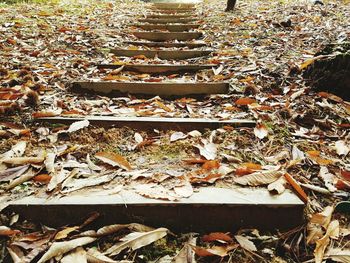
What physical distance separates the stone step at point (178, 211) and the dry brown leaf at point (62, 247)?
0.11m

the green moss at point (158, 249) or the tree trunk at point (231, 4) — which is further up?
the tree trunk at point (231, 4)

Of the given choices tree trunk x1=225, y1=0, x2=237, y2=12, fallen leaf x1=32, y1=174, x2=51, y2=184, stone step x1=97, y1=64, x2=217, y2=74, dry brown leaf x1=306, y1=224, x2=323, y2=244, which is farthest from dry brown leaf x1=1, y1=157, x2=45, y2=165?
tree trunk x1=225, y1=0, x2=237, y2=12

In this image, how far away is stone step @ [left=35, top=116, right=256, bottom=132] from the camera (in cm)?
192

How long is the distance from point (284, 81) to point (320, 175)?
1.21m

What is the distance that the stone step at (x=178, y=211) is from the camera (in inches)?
49.2

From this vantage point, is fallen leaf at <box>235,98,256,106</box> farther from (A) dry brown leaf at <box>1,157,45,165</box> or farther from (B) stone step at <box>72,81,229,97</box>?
(A) dry brown leaf at <box>1,157,45,165</box>

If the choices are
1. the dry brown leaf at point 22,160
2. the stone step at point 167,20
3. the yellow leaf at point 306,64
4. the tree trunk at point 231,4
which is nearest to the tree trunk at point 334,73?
the yellow leaf at point 306,64

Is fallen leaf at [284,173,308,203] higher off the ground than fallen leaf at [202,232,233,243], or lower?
higher

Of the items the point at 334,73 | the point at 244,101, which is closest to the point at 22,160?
the point at 244,101

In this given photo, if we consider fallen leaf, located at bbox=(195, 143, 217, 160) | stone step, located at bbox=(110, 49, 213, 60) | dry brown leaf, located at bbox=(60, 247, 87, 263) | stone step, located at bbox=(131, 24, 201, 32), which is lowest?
dry brown leaf, located at bbox=(60, 247, 87, 263)

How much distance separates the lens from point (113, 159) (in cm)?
157

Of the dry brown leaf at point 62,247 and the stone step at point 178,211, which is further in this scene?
the stone step at point 178,211

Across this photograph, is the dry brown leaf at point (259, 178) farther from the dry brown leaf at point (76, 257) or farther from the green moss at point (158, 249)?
the dry brown leaf at point (76, 257)

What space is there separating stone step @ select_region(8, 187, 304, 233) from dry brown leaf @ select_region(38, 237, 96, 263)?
0.11m
